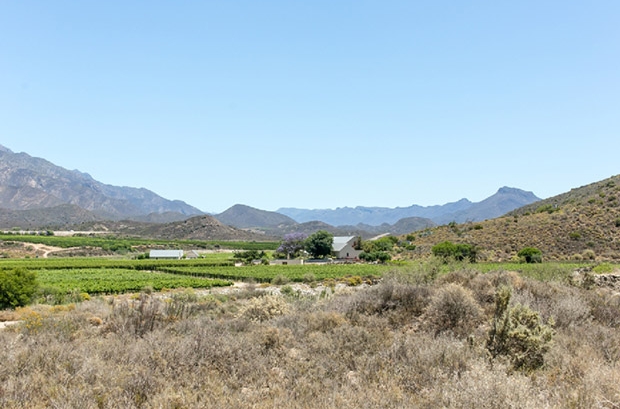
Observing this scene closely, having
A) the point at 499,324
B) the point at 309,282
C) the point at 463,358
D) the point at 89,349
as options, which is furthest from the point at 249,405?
the point at 309,282

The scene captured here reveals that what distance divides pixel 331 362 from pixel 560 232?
61.6m

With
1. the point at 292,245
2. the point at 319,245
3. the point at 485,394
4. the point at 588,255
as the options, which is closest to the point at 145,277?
the point at 319,245

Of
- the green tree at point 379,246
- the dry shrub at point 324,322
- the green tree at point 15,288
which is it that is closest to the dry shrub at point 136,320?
the dry shrub at point 324,322

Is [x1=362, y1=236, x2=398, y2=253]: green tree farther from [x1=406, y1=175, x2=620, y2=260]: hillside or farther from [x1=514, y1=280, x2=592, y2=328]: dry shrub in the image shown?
[x1=514, y1=280, x2=592, y2=328]: dry shrub

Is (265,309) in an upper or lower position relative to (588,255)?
upper

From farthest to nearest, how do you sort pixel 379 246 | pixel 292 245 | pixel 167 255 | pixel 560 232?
pixel 292 245 → pixel 167 255 → pixel 379 246 → pixel 560 232

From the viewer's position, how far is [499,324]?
8.50 meters

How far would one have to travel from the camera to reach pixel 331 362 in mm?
7449

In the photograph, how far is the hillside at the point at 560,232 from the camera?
2110 inches

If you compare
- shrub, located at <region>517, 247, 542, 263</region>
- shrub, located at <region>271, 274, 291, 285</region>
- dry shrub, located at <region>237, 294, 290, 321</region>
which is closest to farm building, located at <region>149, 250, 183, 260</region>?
shrub, located at <region>271, 274, 291, 285</region>

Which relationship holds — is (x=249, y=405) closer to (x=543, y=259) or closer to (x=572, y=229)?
(x=543, y=259)

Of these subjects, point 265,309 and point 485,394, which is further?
point 265,309

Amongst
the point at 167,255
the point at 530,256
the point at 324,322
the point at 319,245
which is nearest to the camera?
the point at 324,322

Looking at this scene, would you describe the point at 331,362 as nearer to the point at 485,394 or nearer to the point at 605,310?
the point at 485,394
